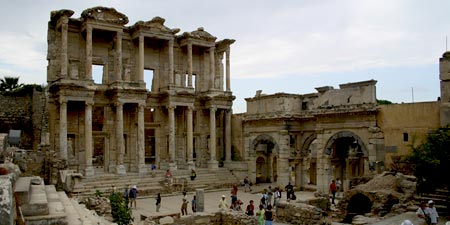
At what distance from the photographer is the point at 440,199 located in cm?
1703

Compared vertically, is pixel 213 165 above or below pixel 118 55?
below

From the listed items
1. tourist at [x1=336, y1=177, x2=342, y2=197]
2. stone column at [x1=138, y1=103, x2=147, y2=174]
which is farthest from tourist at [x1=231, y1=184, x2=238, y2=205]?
stone column at [x1=138, y1=103, x2=147, y2=174]

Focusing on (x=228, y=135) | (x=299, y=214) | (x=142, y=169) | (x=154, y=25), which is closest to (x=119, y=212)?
Result: (x=299, y=214)

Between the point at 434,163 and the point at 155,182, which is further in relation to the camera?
the point at 155,182

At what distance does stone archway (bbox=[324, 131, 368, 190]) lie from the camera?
934 inches

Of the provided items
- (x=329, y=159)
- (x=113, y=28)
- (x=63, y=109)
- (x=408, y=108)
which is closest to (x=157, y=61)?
(x=113, y=28)

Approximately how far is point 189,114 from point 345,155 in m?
10.5

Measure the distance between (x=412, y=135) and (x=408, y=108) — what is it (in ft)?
4.21

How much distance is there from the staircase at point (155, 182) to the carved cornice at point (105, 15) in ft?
30.8

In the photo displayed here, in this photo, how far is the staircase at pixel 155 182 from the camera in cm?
2441

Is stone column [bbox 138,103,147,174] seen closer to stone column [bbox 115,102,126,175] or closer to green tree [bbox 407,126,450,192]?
stone column [bbox 115,102,126,175]

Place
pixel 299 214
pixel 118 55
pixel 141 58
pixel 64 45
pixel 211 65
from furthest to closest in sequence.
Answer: pixel 211 65 < pixel 141 58 < pixel 118 55 < pixel 64 45 < pixel 299 214

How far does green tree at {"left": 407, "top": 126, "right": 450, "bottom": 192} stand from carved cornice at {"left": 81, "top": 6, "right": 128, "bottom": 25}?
62.7 feet

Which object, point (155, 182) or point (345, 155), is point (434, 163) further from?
point (155, 182)
